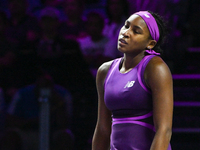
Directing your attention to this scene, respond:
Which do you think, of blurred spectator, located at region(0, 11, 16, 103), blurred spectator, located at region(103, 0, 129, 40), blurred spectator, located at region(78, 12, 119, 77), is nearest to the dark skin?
blurred spectator, located at region(78, 12, 119, 77)

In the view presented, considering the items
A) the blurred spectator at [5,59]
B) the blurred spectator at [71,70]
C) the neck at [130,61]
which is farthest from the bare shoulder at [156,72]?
the blurred spectator at [5,59]

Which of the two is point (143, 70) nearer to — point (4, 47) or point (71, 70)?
point (71, 70)

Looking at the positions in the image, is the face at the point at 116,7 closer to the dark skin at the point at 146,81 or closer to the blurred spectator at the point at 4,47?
the blurred spectator at the point at 4,47

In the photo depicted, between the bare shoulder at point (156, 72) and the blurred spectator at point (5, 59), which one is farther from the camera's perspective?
the blurred spectator at point (5, 59)

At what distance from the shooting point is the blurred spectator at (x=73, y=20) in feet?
16.6

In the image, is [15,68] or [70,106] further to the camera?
[15,68]

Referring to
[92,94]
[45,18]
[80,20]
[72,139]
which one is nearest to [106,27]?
[80,20]

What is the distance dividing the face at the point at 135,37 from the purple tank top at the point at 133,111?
0.07m

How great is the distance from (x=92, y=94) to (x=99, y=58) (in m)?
0.59

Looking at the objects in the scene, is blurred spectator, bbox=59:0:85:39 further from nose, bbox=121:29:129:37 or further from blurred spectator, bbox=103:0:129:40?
nose, bbox=121:29:129:37

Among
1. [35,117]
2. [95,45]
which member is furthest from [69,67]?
[35,117]

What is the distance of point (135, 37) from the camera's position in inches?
76.9

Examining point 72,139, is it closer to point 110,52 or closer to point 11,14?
point 110,52

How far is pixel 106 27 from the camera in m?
4.89
